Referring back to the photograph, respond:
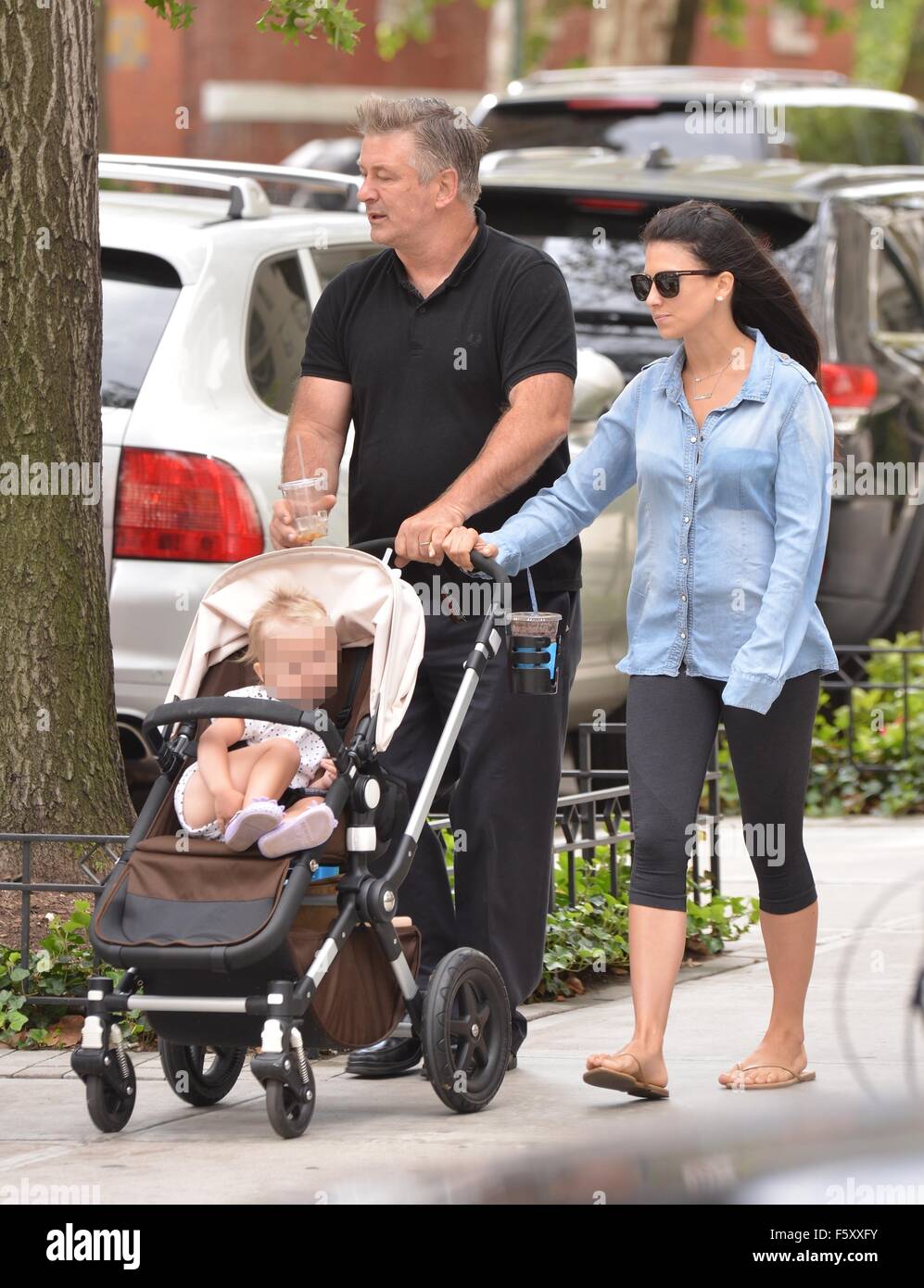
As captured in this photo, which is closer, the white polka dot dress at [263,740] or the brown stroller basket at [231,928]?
the brown stroller basket at [231,928]

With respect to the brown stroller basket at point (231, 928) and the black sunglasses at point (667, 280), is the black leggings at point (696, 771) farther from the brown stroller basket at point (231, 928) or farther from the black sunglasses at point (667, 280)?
the black sunglasses at point (667, 280)

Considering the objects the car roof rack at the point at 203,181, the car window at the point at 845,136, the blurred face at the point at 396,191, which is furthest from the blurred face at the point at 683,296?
the car window at the point at 845,136

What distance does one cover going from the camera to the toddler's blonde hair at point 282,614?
4762mm

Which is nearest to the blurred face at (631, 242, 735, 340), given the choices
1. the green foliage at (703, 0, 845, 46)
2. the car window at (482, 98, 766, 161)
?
the car window at (482, 98, 766, 161)

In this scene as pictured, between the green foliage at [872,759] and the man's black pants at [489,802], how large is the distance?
4016 mm

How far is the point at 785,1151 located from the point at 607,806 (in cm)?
473

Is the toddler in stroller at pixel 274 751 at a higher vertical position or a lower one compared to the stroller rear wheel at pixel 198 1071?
higher

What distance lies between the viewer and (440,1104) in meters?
5.00

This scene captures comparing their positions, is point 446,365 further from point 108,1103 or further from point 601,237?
point 601,237

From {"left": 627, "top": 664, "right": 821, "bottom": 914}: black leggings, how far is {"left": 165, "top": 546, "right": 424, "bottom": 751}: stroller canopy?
0.55 meters

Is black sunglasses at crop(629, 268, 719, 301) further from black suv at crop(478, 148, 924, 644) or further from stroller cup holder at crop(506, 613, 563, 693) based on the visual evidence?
black suv at crop(478, 148, 924, 644)
